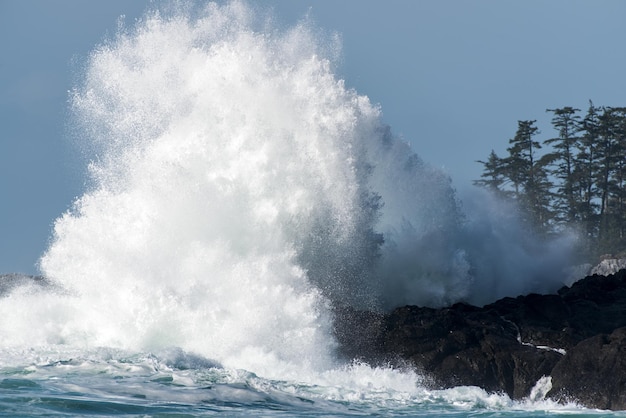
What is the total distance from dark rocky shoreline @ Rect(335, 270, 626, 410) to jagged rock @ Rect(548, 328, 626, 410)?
0.06 ft

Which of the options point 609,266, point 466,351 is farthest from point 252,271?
point 609,266

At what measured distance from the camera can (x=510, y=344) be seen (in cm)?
2112

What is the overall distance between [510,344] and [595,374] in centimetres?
237

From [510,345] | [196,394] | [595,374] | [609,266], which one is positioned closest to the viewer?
[196,394]

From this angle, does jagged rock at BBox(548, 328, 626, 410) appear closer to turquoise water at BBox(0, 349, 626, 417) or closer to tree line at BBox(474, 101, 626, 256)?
turquoise water at BBox(0, 349, 626, 417)

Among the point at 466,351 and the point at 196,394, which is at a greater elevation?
the point at 466,351

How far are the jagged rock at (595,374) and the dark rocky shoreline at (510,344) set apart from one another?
0.02 meters

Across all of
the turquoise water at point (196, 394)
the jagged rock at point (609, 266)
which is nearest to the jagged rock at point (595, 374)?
the turquoise water at point (196, 394)

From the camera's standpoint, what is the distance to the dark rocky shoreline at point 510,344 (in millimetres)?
19172

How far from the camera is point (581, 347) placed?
64.7 ft

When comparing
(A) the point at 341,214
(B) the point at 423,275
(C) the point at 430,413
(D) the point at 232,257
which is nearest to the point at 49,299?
(D) the point at 232,257

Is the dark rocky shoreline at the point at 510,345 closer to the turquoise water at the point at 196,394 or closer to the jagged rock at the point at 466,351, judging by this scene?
the jagged rock at the point at 466,351

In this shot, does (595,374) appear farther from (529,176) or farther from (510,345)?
(529,176)

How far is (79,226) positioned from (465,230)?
482 inches
